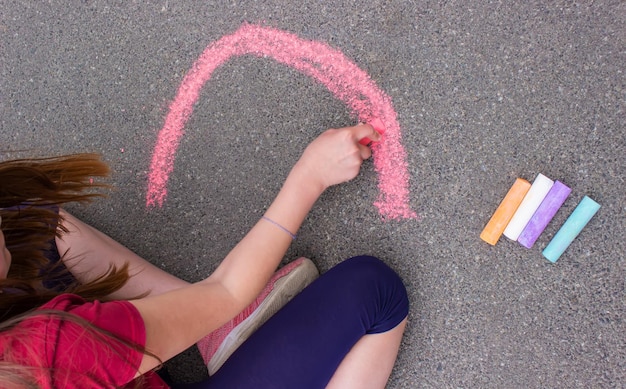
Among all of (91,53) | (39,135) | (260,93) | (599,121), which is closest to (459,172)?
(599,121)

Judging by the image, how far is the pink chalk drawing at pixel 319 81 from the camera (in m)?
1.43

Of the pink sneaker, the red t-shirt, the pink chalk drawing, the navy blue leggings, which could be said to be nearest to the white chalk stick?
the pink chalk drawing

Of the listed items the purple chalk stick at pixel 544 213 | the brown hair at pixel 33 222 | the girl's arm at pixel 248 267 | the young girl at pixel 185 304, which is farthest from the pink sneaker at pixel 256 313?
the purple chalk stick at pixel 544 213

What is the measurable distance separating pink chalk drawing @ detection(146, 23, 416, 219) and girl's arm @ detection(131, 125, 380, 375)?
123mm

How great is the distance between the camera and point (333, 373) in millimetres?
1221

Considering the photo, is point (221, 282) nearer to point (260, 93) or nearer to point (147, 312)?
point (147, 312)

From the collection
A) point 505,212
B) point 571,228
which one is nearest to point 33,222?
point 505,212

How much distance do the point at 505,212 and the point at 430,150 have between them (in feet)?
0.90

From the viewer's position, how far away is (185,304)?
3.32 feet

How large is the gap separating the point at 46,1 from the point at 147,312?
137 centimetres

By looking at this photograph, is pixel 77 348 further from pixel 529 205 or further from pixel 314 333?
pixel 529 205

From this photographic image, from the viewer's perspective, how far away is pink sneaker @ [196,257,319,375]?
137 centimetres

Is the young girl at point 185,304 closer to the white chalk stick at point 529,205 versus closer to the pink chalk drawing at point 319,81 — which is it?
the pink chalk drawing at point 319,81

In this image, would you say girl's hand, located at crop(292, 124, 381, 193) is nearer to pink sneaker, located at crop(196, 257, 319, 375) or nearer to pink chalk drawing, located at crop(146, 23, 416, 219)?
pink chalk drawing, located at crop(146, 23, 416, 219)
